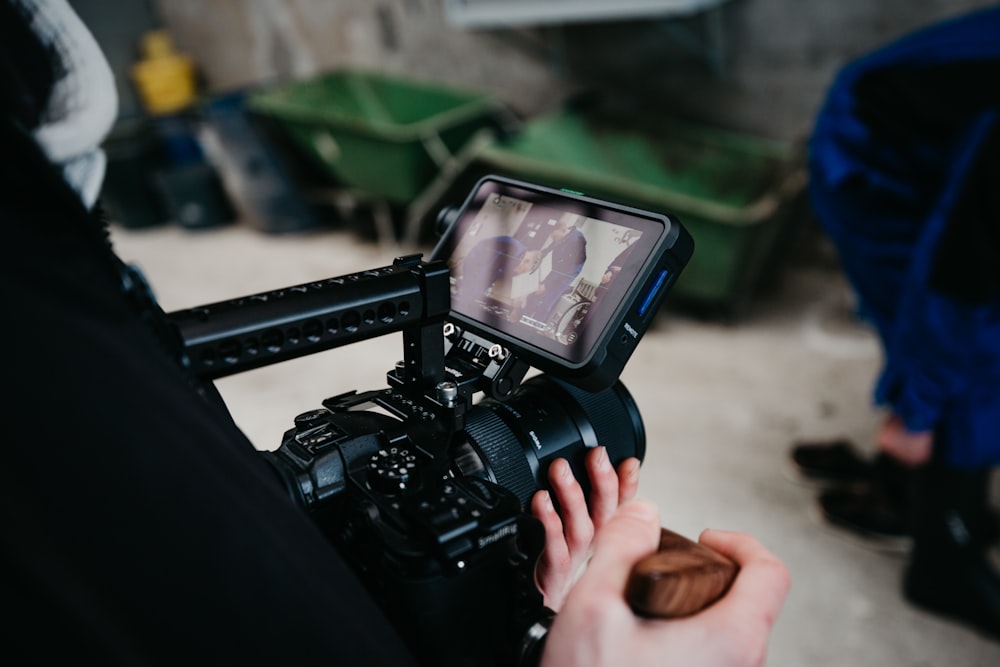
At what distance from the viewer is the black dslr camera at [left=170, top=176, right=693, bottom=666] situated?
19.9 inches

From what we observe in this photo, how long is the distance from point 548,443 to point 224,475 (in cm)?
35

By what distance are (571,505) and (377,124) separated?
279 centimetres

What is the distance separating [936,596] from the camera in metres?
1.36

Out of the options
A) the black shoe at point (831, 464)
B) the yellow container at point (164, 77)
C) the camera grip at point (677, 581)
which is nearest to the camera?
the camera grip at point (677, 581)

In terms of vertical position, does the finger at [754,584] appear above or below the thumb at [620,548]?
below

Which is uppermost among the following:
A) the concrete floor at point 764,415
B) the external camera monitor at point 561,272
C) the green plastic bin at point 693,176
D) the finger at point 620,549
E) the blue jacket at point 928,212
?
the external camera monitor at point 561,272

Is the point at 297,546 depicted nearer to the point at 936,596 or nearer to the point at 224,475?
the point at 224,475

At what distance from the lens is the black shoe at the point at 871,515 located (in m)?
1.52

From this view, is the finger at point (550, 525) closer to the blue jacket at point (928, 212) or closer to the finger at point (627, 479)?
the finger at point (627, 479)

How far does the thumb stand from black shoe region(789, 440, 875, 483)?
137 centimetres

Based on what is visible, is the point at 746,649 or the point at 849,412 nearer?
the point at 746,649

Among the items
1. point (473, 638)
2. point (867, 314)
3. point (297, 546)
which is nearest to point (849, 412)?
point (867, 314)

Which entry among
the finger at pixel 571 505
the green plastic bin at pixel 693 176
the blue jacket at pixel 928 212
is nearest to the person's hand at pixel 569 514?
the finger at pixel 571 505

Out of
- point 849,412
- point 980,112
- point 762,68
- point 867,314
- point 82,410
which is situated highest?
point 82,410
